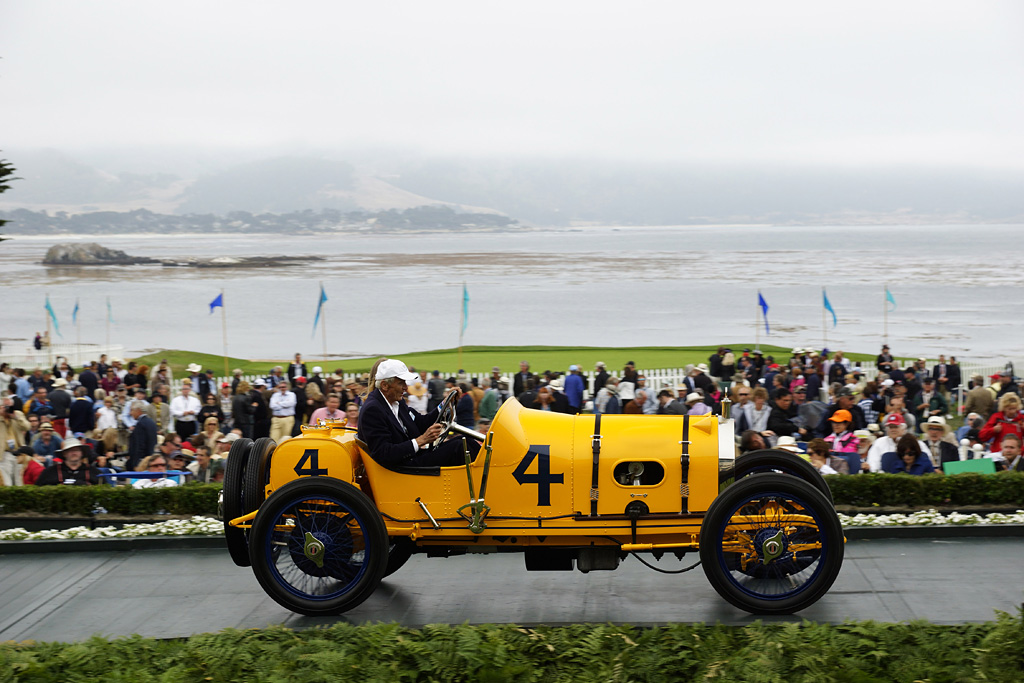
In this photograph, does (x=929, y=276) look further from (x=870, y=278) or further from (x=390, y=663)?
(x=390, y=663)

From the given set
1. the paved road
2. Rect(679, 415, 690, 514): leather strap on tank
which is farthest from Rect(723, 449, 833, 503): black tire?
the paved road

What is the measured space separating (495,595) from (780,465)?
2.34 m

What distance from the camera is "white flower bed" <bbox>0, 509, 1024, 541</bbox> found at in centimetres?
856

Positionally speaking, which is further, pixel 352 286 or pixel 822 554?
pixel 352 286

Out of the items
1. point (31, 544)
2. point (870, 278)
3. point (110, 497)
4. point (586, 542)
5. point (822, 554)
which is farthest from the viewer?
point (870, 278)

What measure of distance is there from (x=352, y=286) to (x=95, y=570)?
94.3 meters

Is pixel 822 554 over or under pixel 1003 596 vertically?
over

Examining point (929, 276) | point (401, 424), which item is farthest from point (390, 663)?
point (929, 276)

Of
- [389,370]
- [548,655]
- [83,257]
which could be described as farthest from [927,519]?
[83,257]

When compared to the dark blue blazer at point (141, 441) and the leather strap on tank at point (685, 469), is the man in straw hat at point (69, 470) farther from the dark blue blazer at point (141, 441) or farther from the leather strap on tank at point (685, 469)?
the leather strap on tank at point (685, 469)

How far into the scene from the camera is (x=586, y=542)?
6.84m

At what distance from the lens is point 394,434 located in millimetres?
6992

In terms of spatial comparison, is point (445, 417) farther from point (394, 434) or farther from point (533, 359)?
point (533, 359)

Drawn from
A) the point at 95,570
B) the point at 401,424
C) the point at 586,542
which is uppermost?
the point at 401,424
